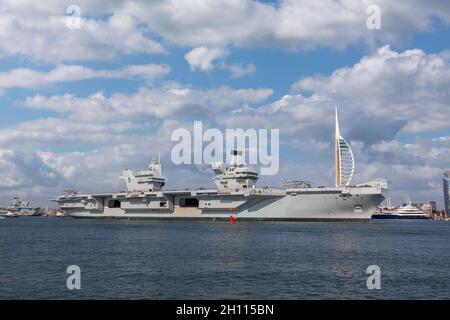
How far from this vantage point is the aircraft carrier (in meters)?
71.1

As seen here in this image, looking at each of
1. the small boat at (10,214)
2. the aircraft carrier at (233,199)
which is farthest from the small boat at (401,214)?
the small boat at (10,214)

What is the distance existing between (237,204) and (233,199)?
1196 millimetres

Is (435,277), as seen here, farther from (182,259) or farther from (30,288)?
(30,288)

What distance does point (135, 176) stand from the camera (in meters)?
99.1

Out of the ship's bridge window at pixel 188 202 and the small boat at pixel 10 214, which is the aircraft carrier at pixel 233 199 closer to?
the ship's bridge window at pixel 188 202

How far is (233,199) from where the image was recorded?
80.6 m

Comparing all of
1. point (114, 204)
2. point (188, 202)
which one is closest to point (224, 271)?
point (188, 202)

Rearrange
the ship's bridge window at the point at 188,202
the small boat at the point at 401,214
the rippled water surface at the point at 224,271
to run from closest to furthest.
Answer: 1. the rippled water surface at the point at 224,271
2. the ship's bridge window at the point at 188,202
3. the small boat at the point at 401,214

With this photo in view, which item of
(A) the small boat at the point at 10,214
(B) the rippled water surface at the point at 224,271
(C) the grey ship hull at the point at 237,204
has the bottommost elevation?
(B) the rippled water surface at the point at 224,271

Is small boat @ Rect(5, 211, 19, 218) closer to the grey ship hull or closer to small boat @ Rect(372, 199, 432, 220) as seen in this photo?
the grey ship hull

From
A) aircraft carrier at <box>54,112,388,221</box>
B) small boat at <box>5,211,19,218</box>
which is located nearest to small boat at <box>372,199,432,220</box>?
aircraft carrier at <box>54,112,388,221</box>

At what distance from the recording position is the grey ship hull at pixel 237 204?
7094cm

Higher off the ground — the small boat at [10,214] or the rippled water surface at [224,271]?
the small boat at [10,214]

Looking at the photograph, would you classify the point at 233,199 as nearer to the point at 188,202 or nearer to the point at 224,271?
the point at 188,202
